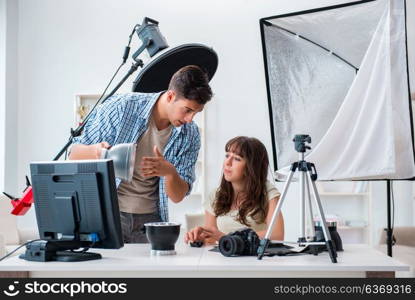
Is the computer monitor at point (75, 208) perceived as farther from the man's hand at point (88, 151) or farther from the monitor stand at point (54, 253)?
the man's hand at point (88, 151)

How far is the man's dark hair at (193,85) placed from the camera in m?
2.15

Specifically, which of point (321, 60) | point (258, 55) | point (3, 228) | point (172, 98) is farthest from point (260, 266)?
point (258, 55)

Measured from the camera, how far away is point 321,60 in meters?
3.23

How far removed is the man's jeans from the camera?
231cm

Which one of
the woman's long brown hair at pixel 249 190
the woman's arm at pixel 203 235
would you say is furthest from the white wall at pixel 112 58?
the woman's arm at pixel 203 235

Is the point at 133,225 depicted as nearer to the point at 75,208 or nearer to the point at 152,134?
the point at 152,134

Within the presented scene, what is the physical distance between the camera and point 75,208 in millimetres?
1799

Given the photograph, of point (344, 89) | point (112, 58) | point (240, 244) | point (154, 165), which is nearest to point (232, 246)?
point (240, 244)

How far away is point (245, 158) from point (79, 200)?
89 cm

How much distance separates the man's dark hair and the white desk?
64 cm

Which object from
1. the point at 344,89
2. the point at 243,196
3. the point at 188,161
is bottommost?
the point at 243,196

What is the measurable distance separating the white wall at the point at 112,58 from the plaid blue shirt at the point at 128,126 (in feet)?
9.71

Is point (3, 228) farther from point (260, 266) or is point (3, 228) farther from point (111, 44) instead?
point (260, 266)

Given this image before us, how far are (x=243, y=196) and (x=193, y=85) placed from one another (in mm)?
554
